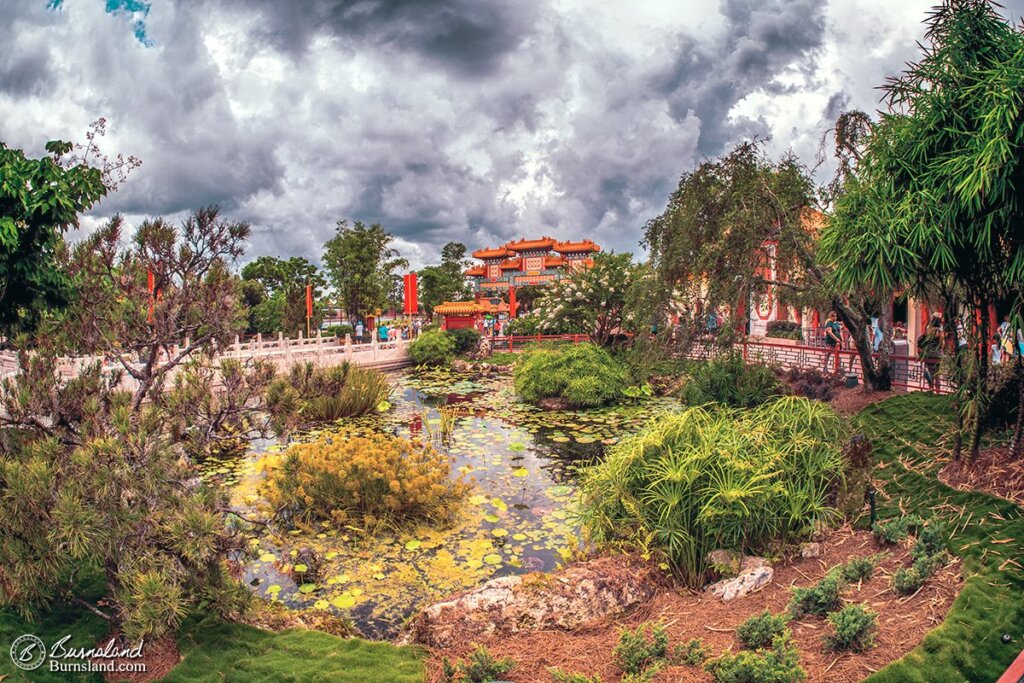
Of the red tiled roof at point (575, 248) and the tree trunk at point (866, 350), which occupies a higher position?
the red tiled roof at point (575, 248)

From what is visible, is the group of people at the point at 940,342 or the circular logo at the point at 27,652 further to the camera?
the group of people at the point at 940,342

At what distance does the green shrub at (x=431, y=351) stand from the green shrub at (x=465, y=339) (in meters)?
0.95

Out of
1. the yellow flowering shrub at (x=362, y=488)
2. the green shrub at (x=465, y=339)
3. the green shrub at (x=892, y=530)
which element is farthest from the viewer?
the green shrub at (x=465, y=339)

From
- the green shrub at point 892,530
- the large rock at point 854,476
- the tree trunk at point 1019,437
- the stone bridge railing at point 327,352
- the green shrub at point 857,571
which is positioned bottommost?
the green shrub at point 857,571

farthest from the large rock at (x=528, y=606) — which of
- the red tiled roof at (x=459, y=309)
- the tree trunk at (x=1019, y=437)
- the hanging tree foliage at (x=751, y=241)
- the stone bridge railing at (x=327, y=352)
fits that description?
the red tiled roof at (x=459, y=309)

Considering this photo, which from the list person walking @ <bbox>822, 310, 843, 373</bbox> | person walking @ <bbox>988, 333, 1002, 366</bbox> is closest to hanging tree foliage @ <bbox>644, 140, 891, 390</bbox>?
person walking @ <bbox>822, 310, 843, 373</bbox>

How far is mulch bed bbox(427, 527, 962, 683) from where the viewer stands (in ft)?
10.5

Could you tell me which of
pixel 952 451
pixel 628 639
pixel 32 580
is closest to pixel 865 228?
pixel 952 451

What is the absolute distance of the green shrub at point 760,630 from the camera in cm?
334

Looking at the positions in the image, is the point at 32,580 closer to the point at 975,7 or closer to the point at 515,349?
the point at 975,7

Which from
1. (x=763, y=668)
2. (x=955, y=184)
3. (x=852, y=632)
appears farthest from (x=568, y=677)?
(x=955, y=184)

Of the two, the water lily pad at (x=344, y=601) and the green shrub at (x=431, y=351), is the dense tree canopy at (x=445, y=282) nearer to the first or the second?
the green shrub at (x=431, y=351)

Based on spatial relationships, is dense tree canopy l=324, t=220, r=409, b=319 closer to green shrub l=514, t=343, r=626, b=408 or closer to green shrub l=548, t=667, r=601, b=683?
green shrub l=514, t=343, r=626, b=408

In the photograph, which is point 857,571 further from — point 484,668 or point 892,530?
point 484,668
